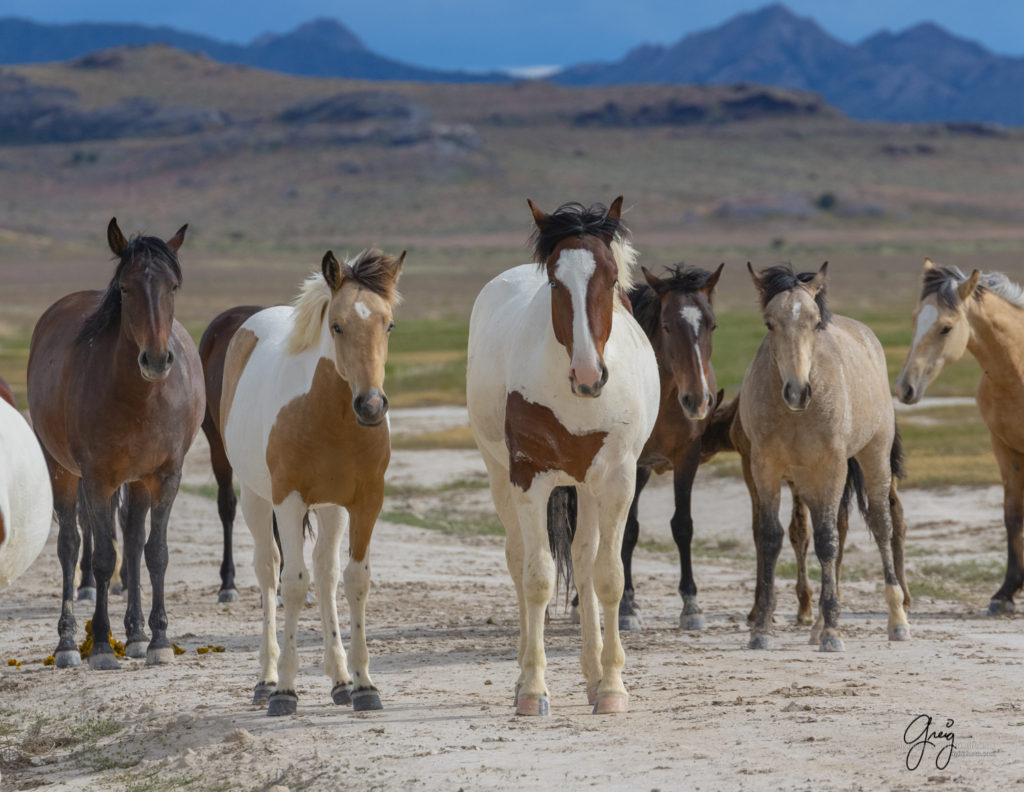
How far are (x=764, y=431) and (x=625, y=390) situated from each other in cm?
231

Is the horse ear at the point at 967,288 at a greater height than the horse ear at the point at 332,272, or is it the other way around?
the horse ear at the point at 332,272

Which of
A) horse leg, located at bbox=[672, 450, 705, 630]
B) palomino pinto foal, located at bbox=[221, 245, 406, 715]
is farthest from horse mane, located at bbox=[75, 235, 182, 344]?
horse leg, located at bbox=[672, 450, 705, 630]

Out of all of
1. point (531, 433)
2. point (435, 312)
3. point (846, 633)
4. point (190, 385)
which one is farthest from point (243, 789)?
point (435, 312)

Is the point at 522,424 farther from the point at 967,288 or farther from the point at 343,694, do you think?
the point at 967,288

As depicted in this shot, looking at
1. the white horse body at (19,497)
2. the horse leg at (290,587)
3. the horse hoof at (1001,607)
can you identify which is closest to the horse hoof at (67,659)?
the horse leg at (290,587)

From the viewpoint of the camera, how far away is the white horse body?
5.24 metres

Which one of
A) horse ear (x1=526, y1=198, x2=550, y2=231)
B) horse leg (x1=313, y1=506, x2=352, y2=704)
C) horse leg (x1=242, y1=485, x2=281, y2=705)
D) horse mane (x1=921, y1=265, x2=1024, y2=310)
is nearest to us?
horse ear (x1=526, y1=198, x2=550, y2=231)

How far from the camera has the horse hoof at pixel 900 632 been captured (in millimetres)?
9202

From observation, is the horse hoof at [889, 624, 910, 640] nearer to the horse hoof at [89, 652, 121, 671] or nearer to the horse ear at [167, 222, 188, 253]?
the horse hoof at [89, 652, 121, 671]

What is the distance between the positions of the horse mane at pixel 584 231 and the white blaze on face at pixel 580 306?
0.50 ft

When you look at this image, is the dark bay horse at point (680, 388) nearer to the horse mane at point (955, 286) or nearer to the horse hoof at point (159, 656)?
the horse mane at point (955, 286)

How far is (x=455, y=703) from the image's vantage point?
7.36 meters

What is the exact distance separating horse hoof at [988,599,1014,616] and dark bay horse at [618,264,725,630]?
2.37m

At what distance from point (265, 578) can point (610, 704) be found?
6.90 ft
